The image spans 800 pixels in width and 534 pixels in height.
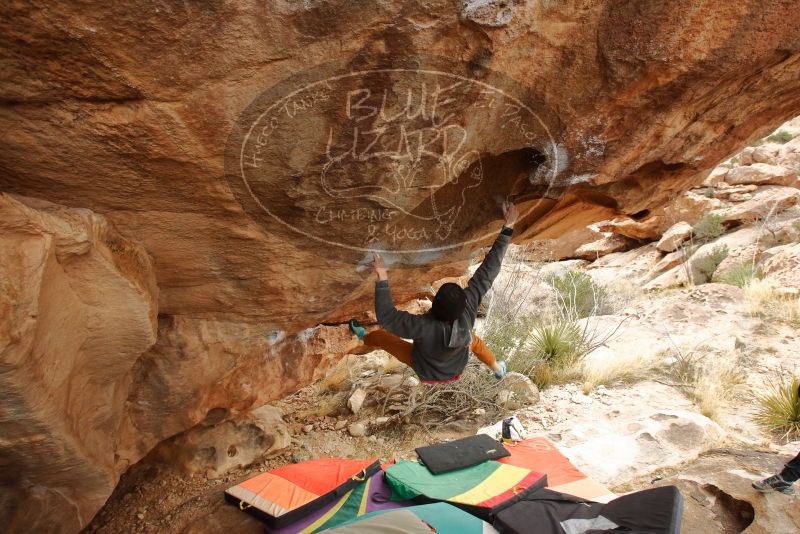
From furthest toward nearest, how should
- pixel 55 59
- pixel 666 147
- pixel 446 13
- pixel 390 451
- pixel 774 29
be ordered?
pixel 390 451 → pixel 666 147 → pixel 774 29 → pixel 446 13 → pixel 55 59

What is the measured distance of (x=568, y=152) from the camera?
2766 millimetres

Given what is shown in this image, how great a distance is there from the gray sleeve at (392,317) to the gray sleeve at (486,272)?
0.38 m

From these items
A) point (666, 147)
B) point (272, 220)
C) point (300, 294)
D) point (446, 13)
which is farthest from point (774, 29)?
point (300, 294)

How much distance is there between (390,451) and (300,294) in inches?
102

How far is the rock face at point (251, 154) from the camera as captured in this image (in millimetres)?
1690

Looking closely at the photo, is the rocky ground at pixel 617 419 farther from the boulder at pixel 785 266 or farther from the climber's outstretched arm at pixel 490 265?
the climber's outstretched arm at pixel 490 265

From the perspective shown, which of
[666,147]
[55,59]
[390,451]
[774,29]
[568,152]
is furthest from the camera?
[390,451]

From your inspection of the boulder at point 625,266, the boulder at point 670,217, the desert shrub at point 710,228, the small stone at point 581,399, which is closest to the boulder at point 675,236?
the desert shrub at point 710,228

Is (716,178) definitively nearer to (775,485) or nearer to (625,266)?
(625,266)

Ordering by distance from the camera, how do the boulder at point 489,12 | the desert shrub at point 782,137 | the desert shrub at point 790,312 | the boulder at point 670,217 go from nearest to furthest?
the boulder at point 489,12, the desert shrub at point 790,312, the boulder at point 670,217, the desert shrub at point 782,137

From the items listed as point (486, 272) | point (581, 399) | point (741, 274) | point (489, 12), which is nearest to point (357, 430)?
point (581, 399)

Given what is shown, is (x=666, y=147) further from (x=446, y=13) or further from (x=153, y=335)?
(x=153, y=335)

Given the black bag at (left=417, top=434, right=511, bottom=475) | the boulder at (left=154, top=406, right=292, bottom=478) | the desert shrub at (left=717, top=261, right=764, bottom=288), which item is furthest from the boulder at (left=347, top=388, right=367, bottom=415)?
the desert shrub at (left=717, top=261, right=764, bottom=288)

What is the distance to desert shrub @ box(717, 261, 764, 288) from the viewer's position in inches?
331
